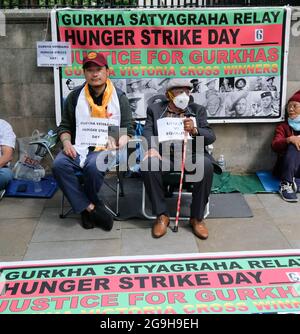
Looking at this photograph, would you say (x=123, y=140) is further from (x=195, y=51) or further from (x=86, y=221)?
(x=195, y=51)

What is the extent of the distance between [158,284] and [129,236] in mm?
929

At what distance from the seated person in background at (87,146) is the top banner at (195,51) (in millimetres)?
891

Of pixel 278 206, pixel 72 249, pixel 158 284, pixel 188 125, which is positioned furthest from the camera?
pixel 278 206

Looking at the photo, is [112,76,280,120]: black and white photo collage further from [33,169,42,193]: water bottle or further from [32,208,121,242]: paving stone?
[32,208,121,242]: paving stone

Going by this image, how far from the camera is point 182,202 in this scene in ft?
16.6

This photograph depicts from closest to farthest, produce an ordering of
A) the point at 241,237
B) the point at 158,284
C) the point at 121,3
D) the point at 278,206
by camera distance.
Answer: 1. the point at 158,284
2. the point at 241,237
3. the point at 278,206
4. the point at 121,3

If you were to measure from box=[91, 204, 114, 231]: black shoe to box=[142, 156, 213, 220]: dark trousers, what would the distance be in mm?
427

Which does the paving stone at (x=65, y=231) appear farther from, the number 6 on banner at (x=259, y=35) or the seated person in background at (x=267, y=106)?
the number 6 on banner at (x=259, y=35)

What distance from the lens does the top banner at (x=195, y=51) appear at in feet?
17.5

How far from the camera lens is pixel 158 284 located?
3.49 metres

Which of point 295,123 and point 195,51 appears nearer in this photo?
point 295,123

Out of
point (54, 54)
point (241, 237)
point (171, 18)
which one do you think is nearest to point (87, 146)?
point (54, 54)
